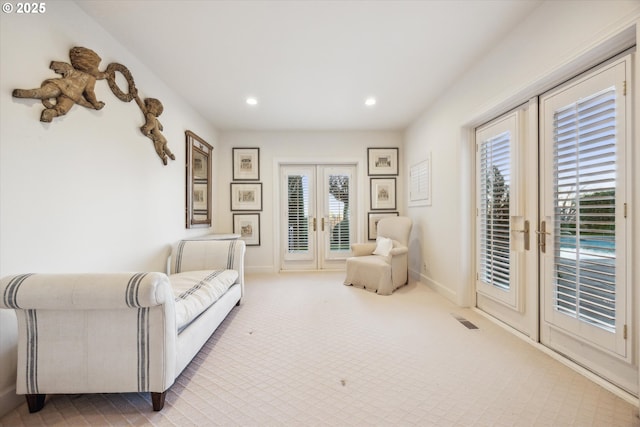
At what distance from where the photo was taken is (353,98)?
3316mm

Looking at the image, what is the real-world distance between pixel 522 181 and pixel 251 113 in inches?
135

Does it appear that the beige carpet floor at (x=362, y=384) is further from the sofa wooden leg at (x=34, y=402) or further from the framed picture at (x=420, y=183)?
the framed picture at (x=420, y=183)

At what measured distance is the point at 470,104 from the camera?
2.69m

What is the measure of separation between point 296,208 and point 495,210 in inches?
123

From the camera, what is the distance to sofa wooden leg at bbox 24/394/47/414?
1.36 metres

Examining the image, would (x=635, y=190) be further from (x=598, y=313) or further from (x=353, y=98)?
(x=353, y=98)

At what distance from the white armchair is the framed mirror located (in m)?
2.31

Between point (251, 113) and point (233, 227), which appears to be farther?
point (233, 227)

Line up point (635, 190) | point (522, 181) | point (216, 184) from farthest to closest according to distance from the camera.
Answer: point (216, 184) → point (522, 181) → point (635, 190)

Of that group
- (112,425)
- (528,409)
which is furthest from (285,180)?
(528,409)

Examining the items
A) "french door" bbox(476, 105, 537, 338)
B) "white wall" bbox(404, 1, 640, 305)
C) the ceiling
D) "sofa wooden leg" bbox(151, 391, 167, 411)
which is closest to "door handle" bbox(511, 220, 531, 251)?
"french door" bbox(476, 105, 537, 338)

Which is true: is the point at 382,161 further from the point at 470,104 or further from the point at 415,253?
the point at 470,104

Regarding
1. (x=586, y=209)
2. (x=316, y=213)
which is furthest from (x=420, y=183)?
(x=586, y=209)

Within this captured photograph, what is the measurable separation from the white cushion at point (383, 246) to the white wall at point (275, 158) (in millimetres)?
709
